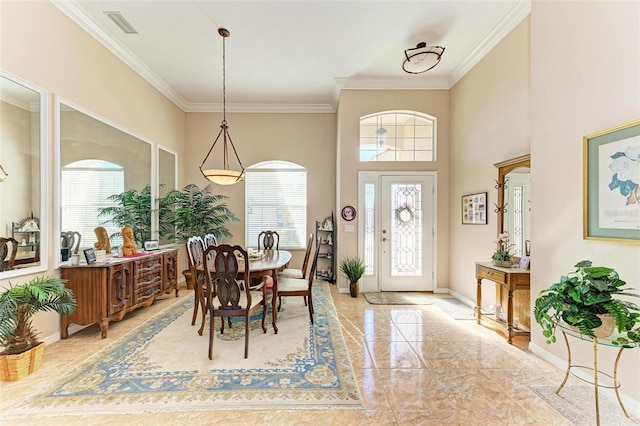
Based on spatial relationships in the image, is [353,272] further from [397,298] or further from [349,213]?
[349,213]

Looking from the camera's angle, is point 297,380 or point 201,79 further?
point 201,79

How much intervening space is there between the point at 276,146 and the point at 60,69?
130 inches

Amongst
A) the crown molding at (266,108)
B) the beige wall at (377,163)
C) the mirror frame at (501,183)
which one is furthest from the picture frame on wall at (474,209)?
the crown molding at (266,108)

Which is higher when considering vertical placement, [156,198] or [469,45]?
[469,45]

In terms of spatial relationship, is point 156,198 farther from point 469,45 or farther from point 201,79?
point 469,45

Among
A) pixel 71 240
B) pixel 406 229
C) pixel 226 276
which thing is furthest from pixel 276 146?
pixel 226 276

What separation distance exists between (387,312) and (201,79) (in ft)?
15.1

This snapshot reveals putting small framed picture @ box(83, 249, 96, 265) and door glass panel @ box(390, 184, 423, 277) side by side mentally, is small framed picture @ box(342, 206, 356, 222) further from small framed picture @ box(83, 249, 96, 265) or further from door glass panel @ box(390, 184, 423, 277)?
small framed picture @ box(83, 249, 96, 265)

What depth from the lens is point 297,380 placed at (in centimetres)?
219

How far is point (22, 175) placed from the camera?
254 cm

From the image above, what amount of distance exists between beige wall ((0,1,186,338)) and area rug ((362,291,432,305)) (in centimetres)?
381

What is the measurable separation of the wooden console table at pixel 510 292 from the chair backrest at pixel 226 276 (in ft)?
8.31

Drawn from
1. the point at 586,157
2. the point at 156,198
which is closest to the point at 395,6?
the point at 586,157

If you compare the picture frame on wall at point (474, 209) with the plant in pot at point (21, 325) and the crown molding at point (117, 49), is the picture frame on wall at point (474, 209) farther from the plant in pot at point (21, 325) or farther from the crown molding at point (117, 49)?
the crown molding at point (117, 49)
